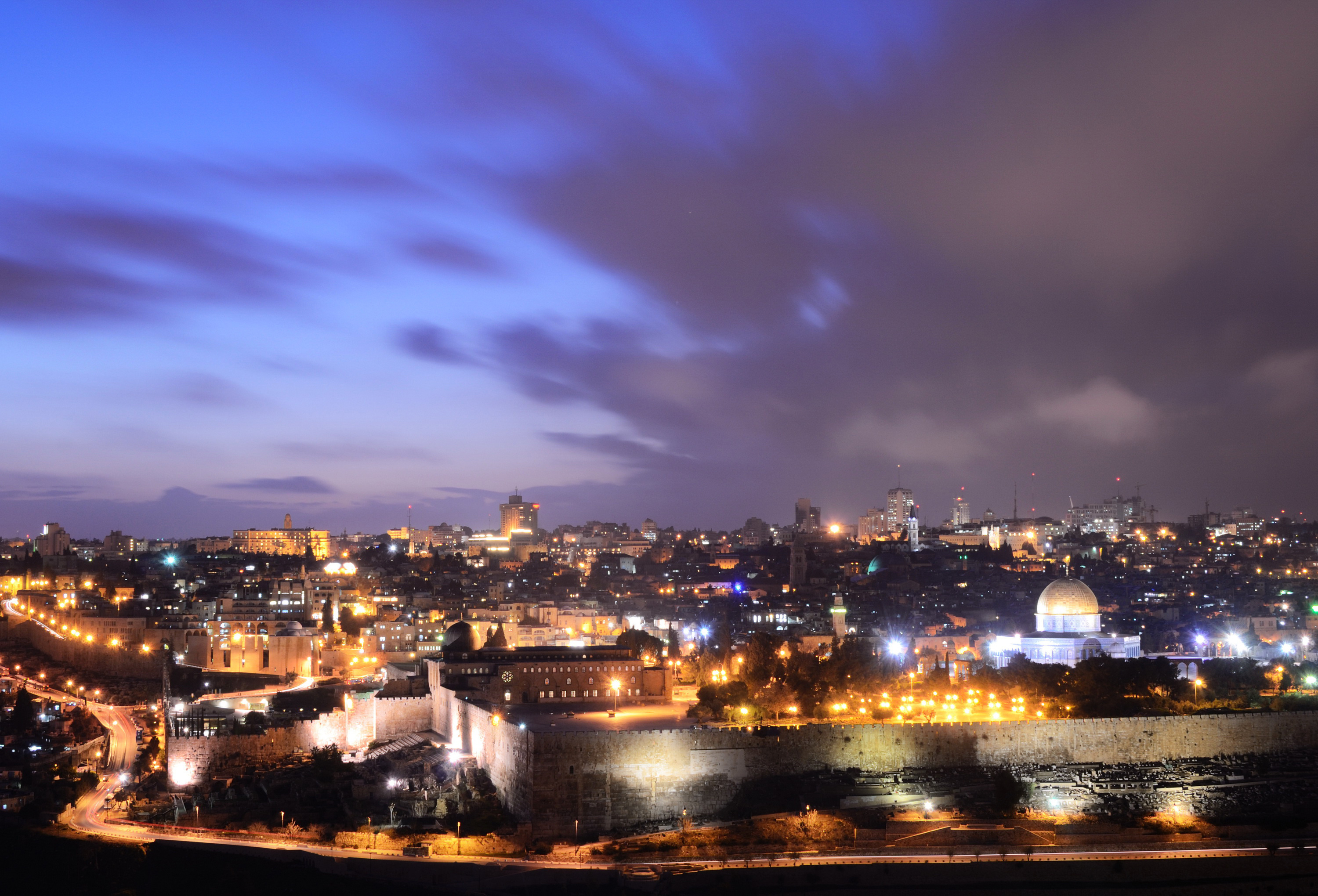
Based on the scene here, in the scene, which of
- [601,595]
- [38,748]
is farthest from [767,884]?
[601,595]

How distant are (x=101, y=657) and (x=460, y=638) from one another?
77.7 feet

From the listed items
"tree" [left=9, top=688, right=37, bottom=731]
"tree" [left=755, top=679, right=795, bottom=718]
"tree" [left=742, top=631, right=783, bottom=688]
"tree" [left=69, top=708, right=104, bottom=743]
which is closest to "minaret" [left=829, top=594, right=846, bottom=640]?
"tree" [left=742, top=631, right=783, bottom=688]

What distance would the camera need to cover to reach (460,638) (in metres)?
44.2

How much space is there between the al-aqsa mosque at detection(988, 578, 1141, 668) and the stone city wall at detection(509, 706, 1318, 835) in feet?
44.2

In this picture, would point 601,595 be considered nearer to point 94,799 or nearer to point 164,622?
point 164,622

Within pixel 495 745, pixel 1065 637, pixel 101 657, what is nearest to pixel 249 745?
pixel 495 745

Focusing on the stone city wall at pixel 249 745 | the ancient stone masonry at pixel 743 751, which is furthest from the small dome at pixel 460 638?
the ancient stone masonry at pixel 743 751

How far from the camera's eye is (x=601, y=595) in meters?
94.4

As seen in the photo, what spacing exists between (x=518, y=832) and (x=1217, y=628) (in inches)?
1938

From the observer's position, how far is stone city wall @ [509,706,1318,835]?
30641 mm

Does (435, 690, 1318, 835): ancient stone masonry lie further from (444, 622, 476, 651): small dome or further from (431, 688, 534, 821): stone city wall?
(444, 622, 476, 651): small dome

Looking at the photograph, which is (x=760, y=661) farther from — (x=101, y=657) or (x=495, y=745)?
(x=101, y=657)

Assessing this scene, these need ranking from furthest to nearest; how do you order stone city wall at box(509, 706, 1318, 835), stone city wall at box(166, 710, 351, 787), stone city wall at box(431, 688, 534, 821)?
1. stone city wall at box(166, 710, 351, 787)
2. stone city wall at box(431, 688, 534, 821)
3. stone city wall at box(509, 706, 1318, 835)

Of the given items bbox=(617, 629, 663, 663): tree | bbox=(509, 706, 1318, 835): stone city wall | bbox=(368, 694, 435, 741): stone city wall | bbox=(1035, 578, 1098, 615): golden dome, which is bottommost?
bbox=(509, 706, 1318, 835): stone city wall
